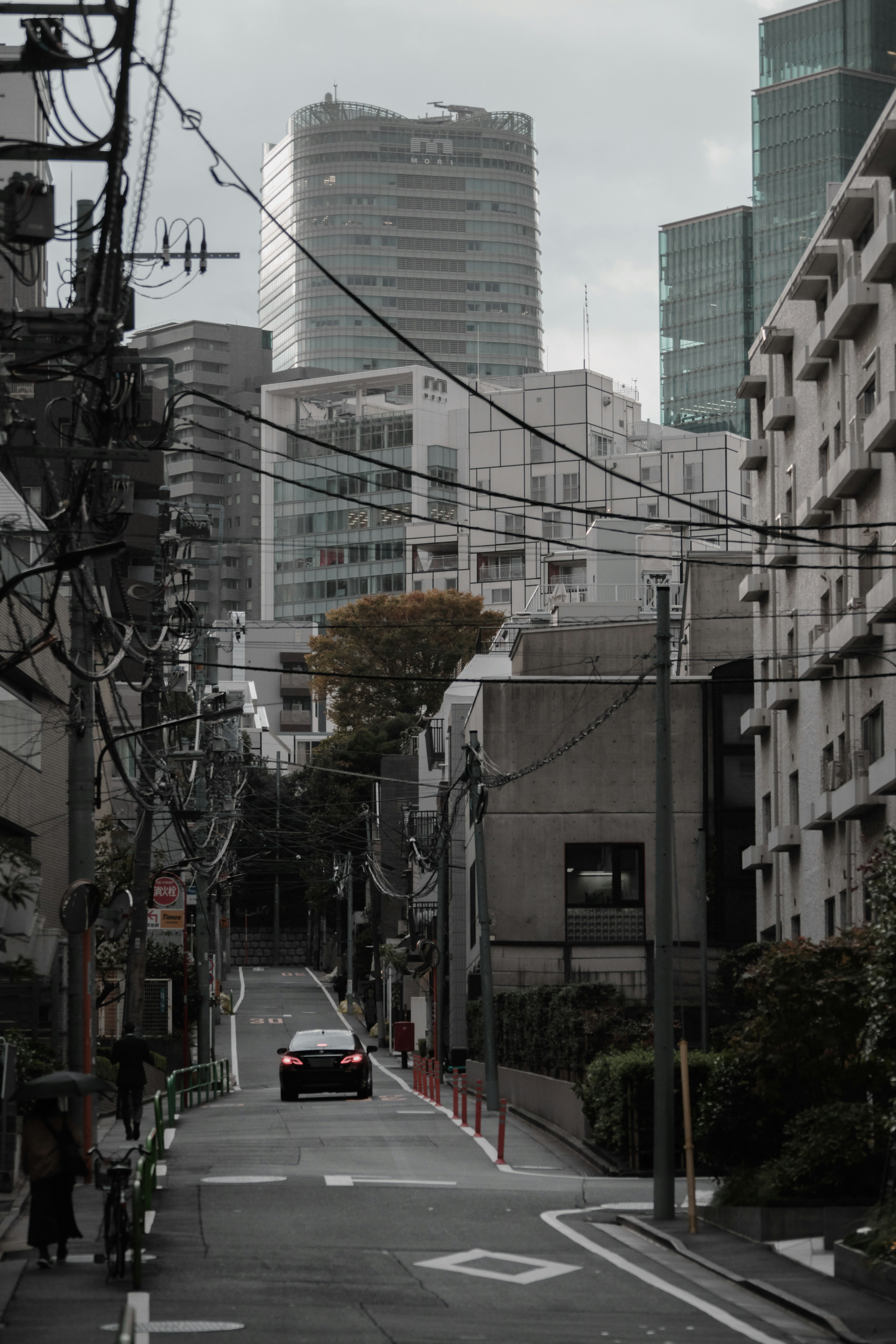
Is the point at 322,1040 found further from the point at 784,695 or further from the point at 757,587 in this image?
the point at 757,587

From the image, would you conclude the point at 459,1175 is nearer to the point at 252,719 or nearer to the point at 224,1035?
the point at 224,1035

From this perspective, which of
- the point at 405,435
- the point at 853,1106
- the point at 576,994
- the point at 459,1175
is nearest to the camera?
the point at 853,1106

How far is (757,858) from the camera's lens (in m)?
43.9

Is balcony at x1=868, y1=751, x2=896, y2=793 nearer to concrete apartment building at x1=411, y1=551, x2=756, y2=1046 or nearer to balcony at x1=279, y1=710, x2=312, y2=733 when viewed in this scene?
concrete apartment building at x1=411, y1=551, x2=756, y2=1046

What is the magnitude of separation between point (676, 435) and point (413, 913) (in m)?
77.1

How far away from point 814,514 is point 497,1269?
22954 mm

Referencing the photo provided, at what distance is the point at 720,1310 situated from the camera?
1398 centimetres

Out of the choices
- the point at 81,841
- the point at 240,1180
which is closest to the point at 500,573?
the point at 81,841

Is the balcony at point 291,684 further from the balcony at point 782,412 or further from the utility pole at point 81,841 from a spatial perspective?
the utility pole at point 81,841

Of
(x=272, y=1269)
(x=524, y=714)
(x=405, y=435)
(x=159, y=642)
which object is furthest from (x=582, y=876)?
(x=405, y=435)

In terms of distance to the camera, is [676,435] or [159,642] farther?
[676,435]

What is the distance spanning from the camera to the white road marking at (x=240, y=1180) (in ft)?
74.4

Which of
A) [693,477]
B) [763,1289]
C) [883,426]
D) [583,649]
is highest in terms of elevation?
[693,477]

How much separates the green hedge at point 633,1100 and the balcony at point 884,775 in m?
6.61
